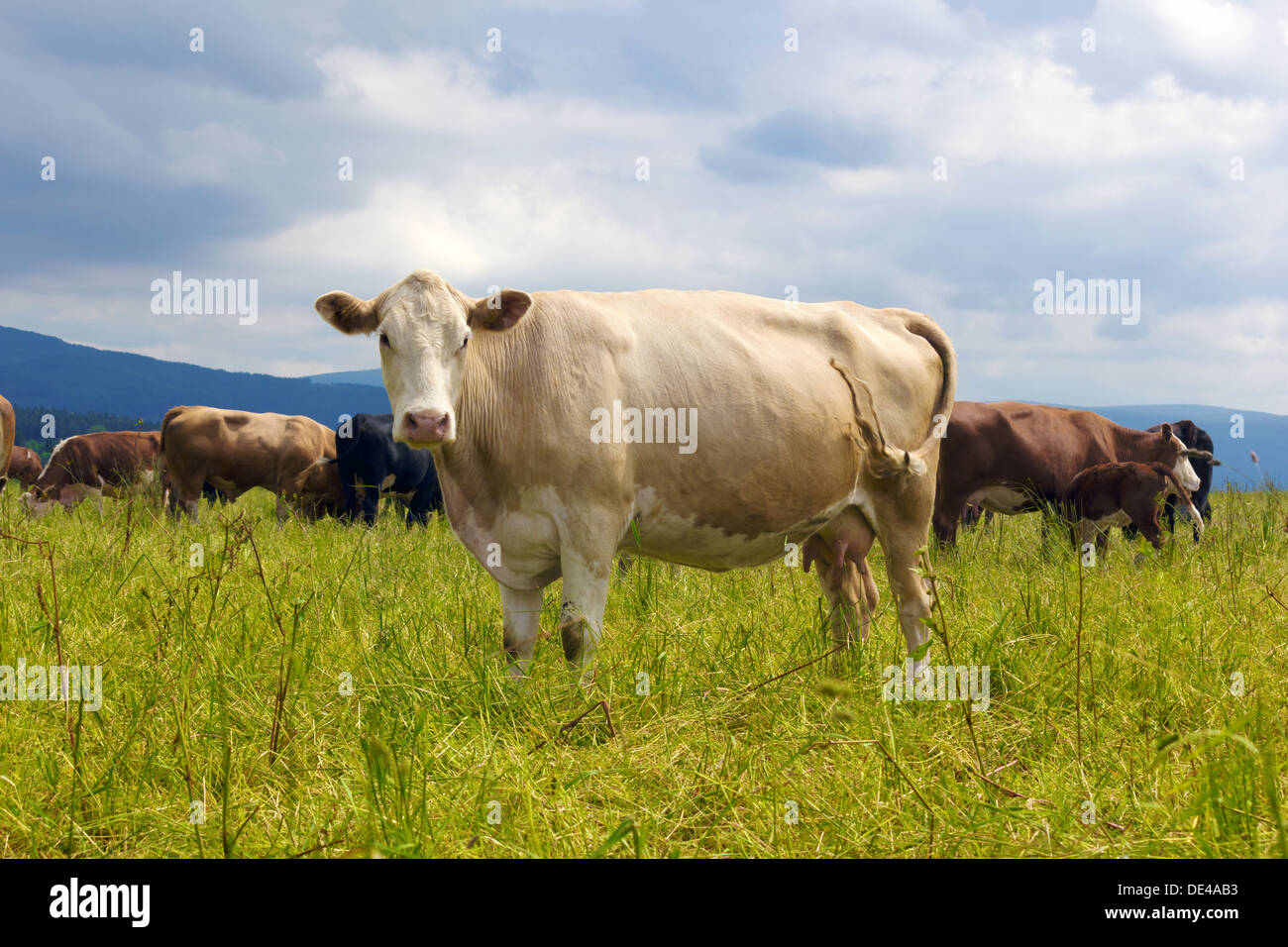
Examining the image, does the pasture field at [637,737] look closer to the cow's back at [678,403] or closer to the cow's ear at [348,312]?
the cow's back at [678,403]

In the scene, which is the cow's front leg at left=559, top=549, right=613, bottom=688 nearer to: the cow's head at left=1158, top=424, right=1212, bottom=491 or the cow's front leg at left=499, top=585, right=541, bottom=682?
the cow's front leg at left=499, top=585, right=541, bottom=682

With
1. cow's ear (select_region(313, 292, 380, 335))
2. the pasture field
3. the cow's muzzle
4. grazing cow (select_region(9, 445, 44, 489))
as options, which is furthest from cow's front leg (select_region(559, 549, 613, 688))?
grazing cow (select_region(9, 445, 44, 489))

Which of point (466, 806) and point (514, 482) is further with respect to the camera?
point (514, 482)

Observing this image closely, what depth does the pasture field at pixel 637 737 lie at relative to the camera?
8.16 ft

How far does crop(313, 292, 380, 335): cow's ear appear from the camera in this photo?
3.88m

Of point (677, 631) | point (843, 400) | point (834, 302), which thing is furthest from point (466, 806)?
point (834, 302)

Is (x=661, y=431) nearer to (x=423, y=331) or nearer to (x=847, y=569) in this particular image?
(x=423, y=331)

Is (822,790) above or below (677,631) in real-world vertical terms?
below

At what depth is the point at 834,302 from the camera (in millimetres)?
5234

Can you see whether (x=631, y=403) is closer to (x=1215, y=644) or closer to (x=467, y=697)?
(x=467, y=697)

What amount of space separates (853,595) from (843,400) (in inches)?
45.2

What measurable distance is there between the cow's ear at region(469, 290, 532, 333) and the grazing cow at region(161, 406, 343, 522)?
33.6 feet

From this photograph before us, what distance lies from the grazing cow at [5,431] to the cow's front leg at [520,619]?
1038 centimetres

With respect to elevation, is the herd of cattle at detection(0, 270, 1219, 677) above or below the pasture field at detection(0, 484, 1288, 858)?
above
